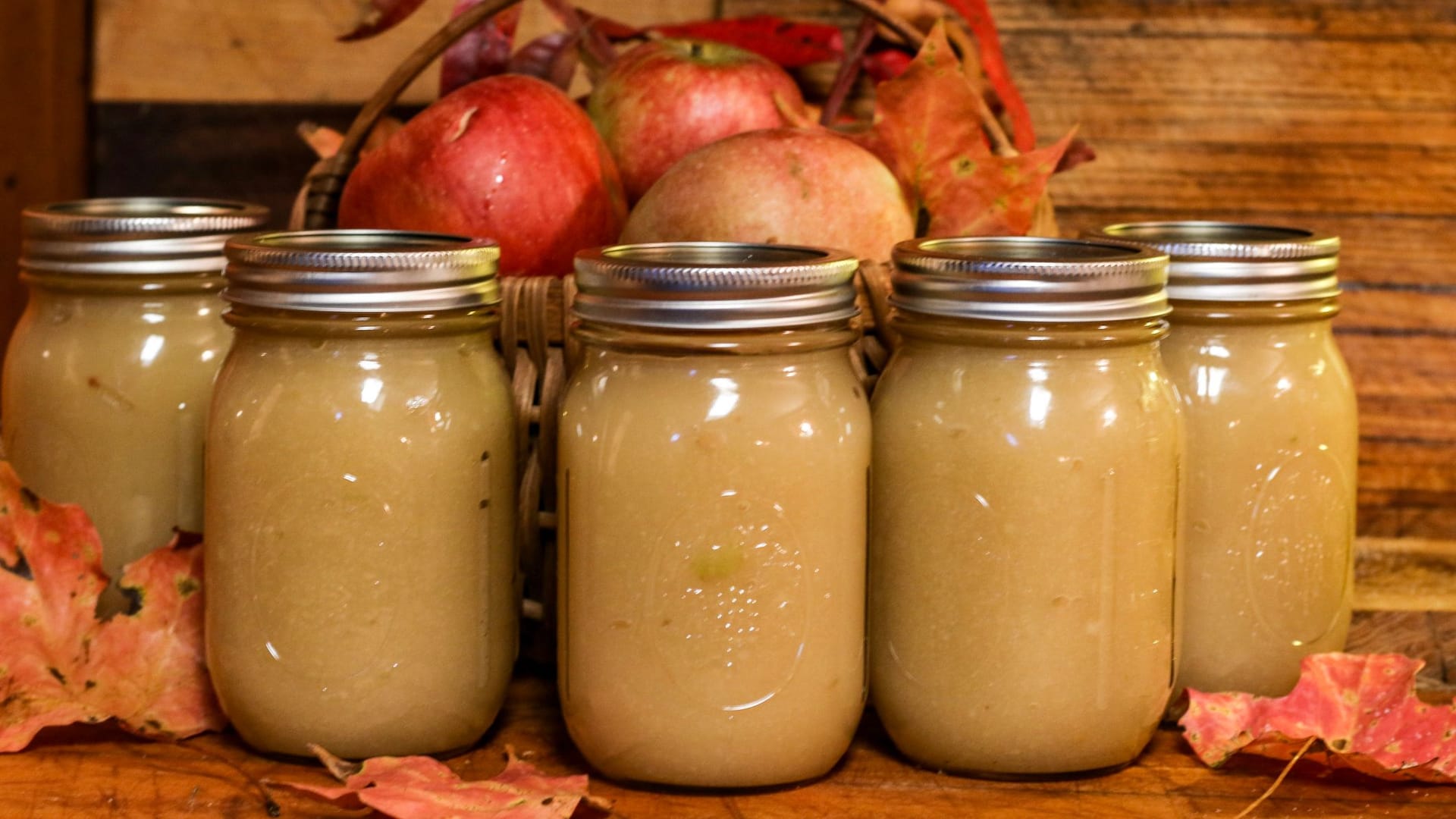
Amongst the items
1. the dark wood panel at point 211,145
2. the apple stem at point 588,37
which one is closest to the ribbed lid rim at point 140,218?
the apple stem at point 588,37

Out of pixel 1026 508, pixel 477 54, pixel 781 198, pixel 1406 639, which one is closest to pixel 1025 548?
pixel 1026 508

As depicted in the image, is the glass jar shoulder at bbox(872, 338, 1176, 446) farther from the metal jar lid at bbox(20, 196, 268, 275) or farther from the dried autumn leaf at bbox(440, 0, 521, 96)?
the dried autumn leaf at bbox(440, 0, 521, 96)

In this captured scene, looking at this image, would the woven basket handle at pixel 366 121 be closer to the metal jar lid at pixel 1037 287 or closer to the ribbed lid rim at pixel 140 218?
the ribbed lid rim at pixel 140 218

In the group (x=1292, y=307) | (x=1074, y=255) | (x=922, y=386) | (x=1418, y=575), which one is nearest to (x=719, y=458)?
(x=922, y=386)

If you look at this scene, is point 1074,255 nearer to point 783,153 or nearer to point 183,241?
point 783,153

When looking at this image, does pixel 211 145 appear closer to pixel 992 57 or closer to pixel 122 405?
pixel 122 405
